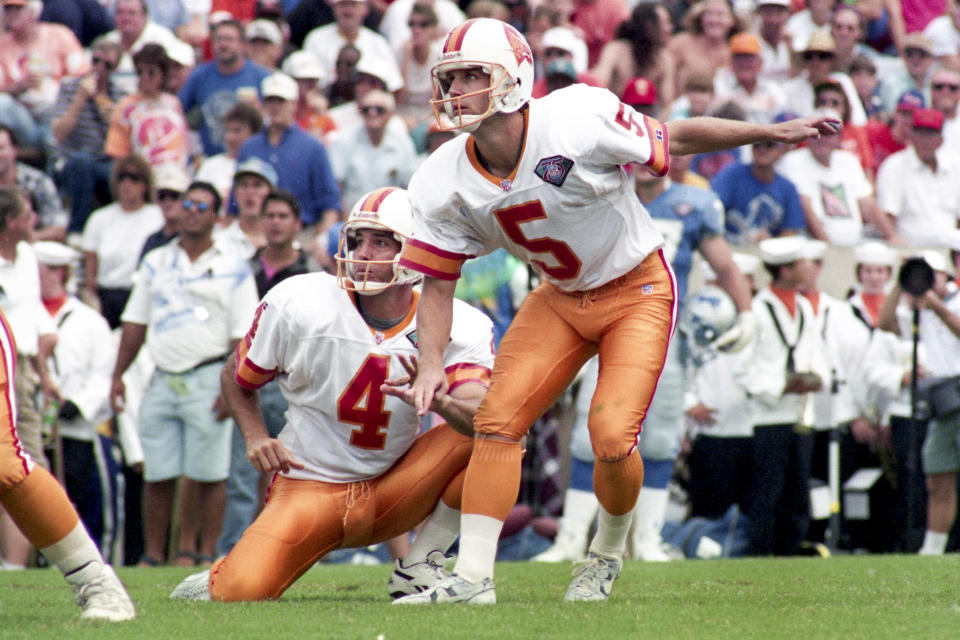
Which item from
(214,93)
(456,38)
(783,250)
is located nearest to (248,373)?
(456,38)

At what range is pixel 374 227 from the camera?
5.07m

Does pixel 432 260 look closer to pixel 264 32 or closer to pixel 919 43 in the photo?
pixel 264 32

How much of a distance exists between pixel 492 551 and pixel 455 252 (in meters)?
0.97

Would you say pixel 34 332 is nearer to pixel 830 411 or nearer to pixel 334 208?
pixel 334 208

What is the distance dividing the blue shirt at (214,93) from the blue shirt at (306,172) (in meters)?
1.10

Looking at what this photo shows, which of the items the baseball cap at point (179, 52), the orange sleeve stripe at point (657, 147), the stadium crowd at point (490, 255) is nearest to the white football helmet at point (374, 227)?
the orange sleeve stripe at point (657, 147)

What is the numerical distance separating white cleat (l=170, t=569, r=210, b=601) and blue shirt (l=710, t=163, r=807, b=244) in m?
5.28

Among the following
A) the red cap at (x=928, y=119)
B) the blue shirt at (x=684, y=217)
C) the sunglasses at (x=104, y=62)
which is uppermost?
the sunglasses at (x=104, y=62)

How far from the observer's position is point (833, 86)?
400 inches

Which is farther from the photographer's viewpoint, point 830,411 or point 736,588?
point 830,411

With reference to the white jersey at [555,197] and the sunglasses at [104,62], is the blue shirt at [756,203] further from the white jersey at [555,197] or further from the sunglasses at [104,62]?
the white jersey at [555,197]

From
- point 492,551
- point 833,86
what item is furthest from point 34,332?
point 833,86

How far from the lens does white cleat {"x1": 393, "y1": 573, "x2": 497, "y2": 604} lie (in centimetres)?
443

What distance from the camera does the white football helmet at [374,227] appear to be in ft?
16.4
